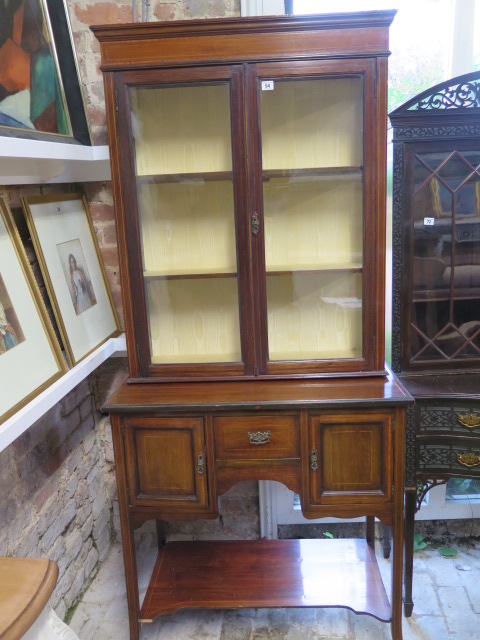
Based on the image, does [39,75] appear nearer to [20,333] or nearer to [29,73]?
[29,73]

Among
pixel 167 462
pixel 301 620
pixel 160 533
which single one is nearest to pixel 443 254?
pixel 167 462

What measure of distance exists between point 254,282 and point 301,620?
1258 millimetres

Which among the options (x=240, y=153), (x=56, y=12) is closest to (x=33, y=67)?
(x=56, y=12)

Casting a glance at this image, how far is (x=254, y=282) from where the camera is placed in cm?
177

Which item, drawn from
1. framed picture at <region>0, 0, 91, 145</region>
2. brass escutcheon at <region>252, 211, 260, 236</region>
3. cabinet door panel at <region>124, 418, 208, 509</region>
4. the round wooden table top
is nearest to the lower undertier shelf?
cabinet door panel at <region>124, 418, 208, 509</region>

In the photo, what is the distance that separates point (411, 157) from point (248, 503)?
1.55 metres

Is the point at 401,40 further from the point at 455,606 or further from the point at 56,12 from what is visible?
the point at 455,606

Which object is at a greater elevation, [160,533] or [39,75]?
[39,75]

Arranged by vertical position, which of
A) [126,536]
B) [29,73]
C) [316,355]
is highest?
[29,73]

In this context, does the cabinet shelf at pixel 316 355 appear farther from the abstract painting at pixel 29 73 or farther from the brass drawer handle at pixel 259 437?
the abstract painting at pixel 29 73

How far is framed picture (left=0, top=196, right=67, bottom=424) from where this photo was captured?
1.40m

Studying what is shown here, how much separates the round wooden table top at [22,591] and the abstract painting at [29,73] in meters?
1.10

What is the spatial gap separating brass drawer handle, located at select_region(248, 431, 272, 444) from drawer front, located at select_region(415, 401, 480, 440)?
0.53 metres

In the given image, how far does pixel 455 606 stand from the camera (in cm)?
198
